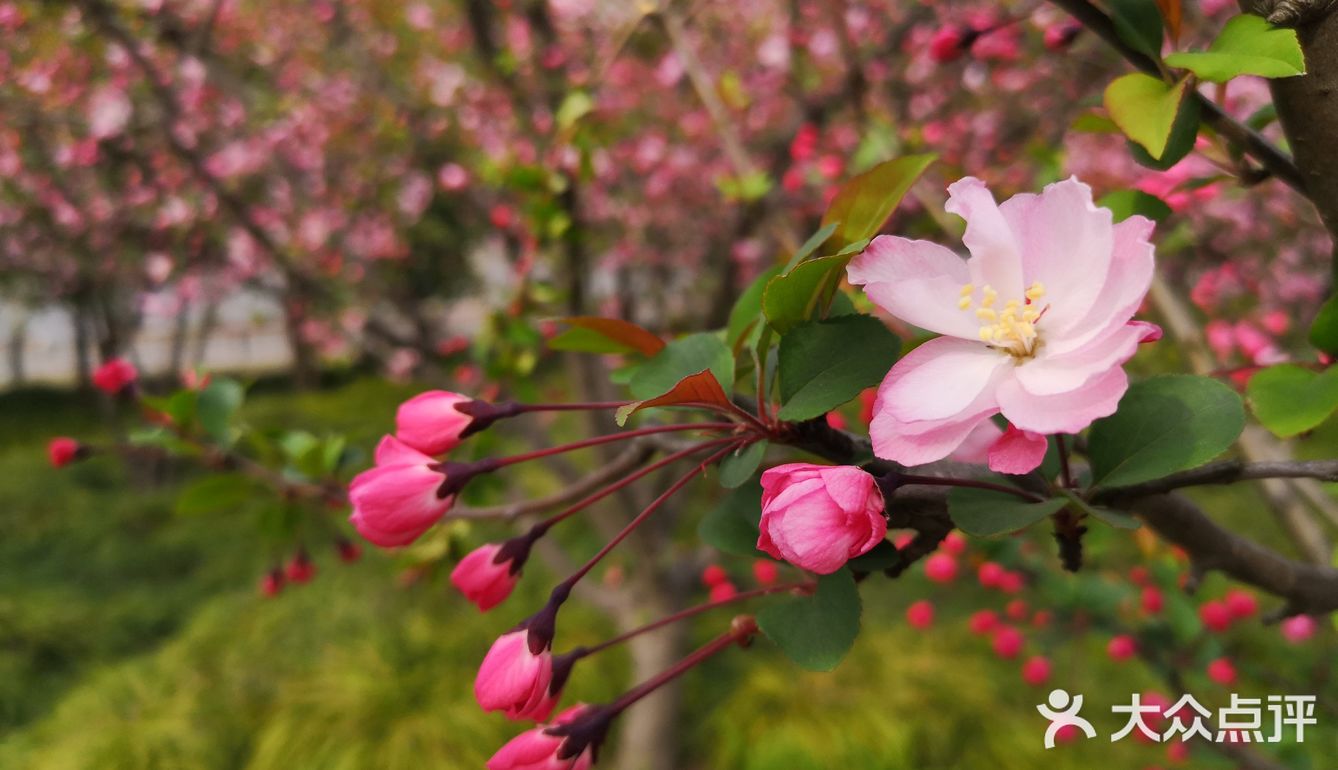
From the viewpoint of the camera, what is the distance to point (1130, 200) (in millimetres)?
503

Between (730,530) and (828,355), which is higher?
(828,355)

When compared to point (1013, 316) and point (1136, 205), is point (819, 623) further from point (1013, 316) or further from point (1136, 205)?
point (1136, 205)

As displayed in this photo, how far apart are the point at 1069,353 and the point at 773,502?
14 centimetres

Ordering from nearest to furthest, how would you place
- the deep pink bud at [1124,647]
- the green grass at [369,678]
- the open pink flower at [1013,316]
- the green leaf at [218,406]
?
the open pink flower at [1013,316]
the green leaf at [218,406]
the deep pink bud at [1124,647]
the green grass at [369,678]

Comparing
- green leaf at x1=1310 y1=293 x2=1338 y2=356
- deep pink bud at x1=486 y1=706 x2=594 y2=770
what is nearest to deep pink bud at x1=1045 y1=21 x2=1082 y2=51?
green leaf at x1=1310 y1=293 x2=1338 y2=356

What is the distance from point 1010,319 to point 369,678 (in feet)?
9.30

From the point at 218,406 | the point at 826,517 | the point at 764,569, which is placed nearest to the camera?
the point at 826,517

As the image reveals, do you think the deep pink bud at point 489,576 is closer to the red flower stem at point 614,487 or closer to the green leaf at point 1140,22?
the red flower stem at point 614,487

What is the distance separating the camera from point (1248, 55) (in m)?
0.35

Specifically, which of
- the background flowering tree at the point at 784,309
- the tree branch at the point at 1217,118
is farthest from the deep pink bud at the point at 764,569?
the tree branch at the point at 1217,118

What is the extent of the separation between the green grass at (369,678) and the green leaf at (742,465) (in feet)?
5.46

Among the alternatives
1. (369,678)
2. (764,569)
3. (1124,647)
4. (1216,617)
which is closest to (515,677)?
(764,569)

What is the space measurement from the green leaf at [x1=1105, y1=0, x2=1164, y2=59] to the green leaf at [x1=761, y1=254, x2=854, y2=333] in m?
0.20

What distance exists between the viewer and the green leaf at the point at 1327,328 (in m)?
0.43
